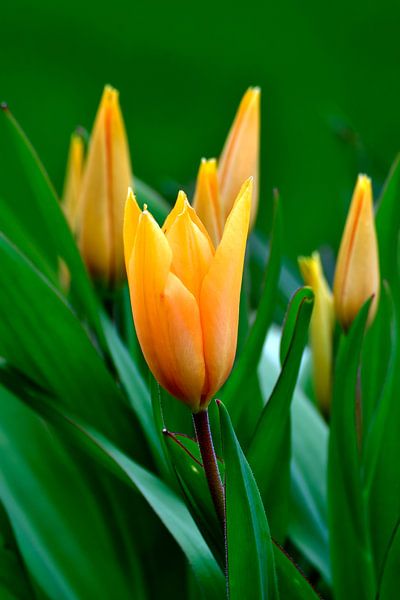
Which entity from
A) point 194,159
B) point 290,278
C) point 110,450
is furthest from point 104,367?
point 194,159

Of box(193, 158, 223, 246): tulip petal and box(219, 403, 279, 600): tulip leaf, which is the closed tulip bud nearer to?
box(193, 158, 223, 246): tulip petal

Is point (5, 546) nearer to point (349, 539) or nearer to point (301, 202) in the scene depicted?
point (349, 539)

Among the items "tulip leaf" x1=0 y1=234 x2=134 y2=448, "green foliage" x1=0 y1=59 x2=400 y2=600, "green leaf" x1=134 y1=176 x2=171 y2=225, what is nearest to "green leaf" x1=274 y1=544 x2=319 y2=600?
"green foliage" x1=0 y1=59 x2=400 y2=600

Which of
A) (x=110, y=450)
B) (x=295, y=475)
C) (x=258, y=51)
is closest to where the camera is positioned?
(x=110, y=450)

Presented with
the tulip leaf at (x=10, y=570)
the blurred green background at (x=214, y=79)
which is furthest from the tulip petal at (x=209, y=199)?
the blurred green background at (x=214, y=79)

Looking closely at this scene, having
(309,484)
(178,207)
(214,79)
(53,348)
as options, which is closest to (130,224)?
(178,207)

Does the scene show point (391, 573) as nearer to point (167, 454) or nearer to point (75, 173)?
point (167, 454)
